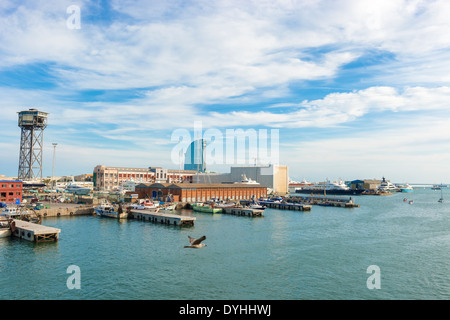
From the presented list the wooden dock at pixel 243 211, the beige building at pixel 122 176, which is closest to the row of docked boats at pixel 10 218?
the wooden dock at pixel 243 211

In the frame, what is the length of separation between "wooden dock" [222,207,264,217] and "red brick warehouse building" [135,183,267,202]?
15.2 m

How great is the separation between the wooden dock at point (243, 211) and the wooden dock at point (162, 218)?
54.4 ft

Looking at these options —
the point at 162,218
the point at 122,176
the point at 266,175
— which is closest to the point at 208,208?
the point at 162,218

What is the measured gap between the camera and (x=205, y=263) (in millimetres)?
26875

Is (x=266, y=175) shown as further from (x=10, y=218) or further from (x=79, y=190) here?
(x=10, y=218)

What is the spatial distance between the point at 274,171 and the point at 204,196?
5839cm

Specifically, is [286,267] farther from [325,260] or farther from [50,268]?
[50,268]

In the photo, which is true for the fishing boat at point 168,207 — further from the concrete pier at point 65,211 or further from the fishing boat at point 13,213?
the fishing boat at point 13,213

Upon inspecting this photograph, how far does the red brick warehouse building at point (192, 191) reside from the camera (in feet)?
268

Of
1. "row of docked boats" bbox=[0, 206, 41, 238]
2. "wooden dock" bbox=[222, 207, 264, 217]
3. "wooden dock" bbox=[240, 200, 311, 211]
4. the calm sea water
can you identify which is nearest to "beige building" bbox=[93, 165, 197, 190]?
"wooden dock" bbox=[240, 200, 311, 211]

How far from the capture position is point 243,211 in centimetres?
6650
